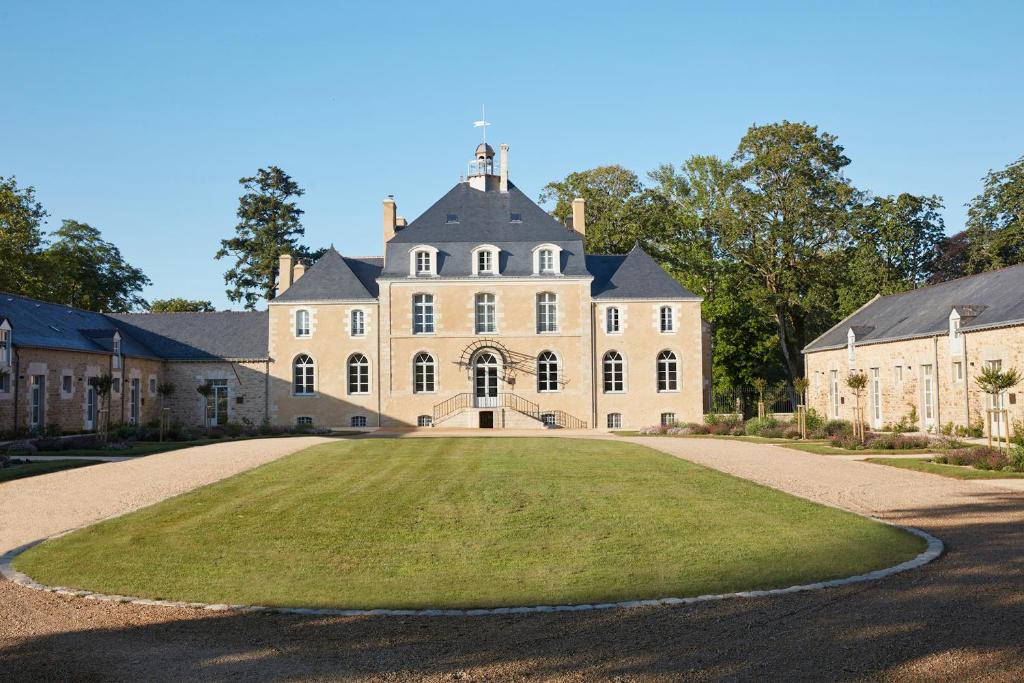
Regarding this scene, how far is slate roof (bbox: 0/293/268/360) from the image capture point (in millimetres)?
34594


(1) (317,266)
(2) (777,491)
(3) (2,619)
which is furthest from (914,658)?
(1) (317,266)

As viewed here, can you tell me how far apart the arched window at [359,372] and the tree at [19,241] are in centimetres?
1626

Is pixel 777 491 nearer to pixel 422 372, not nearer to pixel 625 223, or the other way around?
pixel 422 372

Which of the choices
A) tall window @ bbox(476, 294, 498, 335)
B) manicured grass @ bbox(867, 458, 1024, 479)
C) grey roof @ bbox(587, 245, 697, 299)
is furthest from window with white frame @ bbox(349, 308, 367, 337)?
manicured grass @ bbox(867, 458, 1024, 479)

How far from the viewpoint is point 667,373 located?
38938mm

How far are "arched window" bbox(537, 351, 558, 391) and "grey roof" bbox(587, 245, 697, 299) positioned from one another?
315cm

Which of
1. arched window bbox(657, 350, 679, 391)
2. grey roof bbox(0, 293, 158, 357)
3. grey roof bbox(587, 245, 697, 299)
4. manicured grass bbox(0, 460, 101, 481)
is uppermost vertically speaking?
grey roof bbox(587, 245, 697, 299)

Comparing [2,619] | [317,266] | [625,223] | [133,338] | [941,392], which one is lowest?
[2,619]

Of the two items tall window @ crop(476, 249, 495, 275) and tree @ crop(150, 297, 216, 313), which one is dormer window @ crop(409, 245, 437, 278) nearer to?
tall window @ crop(476, 249, 495, 275)

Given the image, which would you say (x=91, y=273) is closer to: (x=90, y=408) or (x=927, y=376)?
(x=90, y=408)

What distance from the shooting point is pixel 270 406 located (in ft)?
128

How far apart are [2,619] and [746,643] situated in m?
5.73

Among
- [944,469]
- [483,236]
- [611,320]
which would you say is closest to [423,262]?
[483,236]

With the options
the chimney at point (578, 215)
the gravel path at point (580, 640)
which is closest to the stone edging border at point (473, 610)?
the gravel path at point (580, 640)
